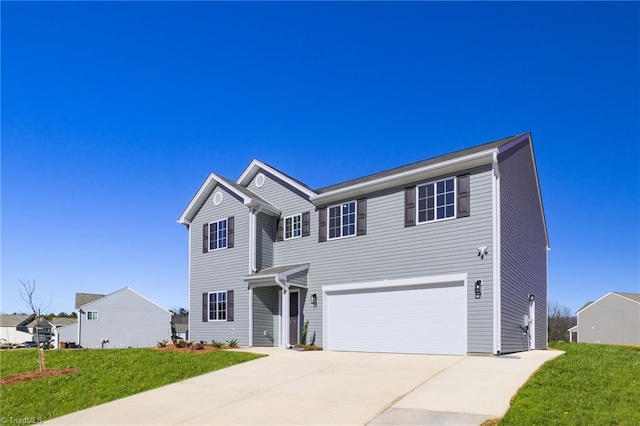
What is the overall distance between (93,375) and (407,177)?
10679mm

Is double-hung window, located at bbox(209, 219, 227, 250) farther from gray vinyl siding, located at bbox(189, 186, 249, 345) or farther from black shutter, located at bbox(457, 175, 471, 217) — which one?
black shutter, located at bbox(457, 175, 471, 217)

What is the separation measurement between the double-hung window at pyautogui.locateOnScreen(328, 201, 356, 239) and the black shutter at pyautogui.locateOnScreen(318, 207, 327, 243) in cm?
23

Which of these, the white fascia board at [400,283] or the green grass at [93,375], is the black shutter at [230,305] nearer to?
the green grass at [93,375]

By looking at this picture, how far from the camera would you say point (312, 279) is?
1923cm

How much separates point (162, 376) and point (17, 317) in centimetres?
6539

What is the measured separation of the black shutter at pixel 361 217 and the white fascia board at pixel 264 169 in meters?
2.26

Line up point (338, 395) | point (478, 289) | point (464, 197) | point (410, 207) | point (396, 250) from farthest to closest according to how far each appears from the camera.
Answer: point (396, 250), point (410, 207), point (464, 197), point (478, 289), point (338, 395)

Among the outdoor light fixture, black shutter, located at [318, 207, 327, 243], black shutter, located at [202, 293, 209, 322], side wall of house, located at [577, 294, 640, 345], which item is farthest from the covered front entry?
side wall of house, located at [577, 294, 640, 345]

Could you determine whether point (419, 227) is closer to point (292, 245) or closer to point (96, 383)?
point (292, 245)

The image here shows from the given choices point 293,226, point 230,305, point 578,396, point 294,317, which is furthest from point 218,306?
point 578,396

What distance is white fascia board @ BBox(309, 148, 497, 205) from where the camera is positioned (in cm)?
1457

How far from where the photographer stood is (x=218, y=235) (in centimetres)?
2206

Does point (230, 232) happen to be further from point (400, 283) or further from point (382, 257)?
point (400, 283)

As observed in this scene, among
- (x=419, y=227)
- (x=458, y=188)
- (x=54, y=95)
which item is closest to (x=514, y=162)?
(x=458, y=188)
